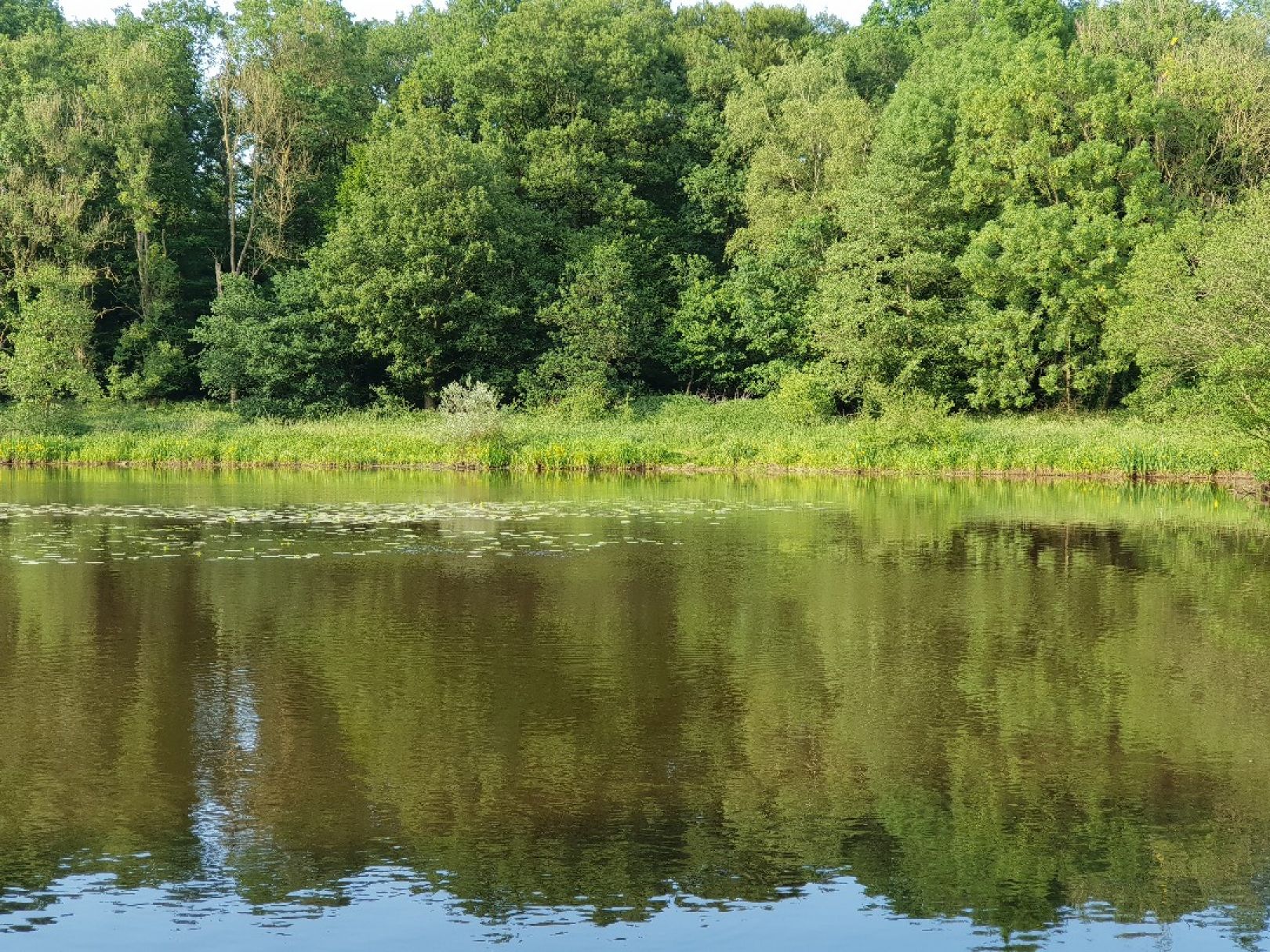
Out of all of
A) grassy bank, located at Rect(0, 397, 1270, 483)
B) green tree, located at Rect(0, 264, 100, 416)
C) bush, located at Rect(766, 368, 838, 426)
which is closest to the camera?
grassy bank, located at Rect(0, 397, 1270, 483)

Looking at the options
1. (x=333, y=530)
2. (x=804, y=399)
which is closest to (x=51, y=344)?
(x=804, y=399)

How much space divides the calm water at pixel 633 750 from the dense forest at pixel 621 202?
3190 cm

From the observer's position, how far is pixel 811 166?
6397 cm

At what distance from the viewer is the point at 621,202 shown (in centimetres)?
6544

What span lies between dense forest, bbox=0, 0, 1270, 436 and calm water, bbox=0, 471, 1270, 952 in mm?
31903

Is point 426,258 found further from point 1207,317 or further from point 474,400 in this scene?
point 1207,317

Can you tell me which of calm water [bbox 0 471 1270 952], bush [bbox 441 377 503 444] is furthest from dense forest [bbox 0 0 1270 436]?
calm water [bbox 0 471 1270 952]

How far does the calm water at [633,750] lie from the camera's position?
26.6 feet

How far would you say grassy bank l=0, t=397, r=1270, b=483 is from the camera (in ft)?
144

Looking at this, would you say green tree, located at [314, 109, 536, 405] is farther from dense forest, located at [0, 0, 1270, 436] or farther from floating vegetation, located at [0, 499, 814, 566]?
floating vegetation, located at [0, 499, 814, 566]

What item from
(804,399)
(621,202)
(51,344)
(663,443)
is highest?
(621,202)

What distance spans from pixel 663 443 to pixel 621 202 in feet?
66.9

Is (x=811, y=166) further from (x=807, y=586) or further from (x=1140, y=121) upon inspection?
(x=807, y=586)

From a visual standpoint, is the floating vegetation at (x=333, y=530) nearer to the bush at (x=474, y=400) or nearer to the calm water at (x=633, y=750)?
the calm water at (x=633, y=750)
